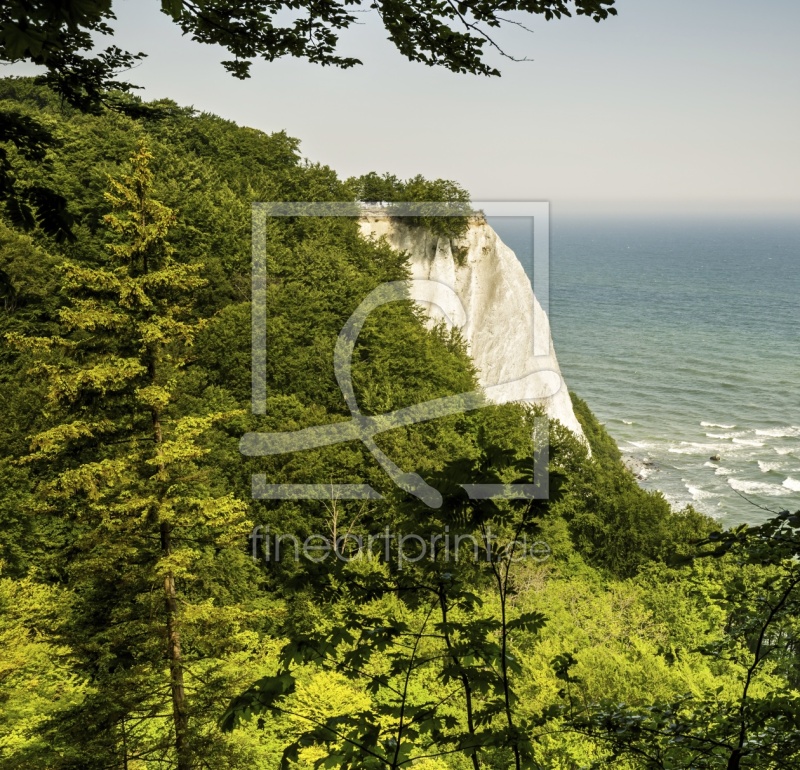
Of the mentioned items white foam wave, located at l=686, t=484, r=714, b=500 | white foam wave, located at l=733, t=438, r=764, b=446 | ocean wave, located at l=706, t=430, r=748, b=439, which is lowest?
white foam wave, located at l=686, t=484, r=714, b=500

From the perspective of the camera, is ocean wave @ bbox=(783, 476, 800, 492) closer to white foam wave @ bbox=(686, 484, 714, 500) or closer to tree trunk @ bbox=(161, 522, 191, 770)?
white foam wave @ bbox=(686, 484, 714, 500)

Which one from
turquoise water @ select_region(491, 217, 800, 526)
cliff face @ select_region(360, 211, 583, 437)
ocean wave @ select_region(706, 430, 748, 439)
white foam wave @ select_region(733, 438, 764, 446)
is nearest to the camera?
cliff face @ select_region(360, 211, 583, 437)

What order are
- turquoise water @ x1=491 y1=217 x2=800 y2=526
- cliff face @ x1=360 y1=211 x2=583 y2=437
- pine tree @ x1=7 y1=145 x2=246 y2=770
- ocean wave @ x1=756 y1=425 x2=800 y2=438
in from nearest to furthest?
pine tree @ x1=7 y1=145 x2=246 y2=770
cliff face @ x1=360 y1=211 x2=583 y2=437
turquoise water @ x1=491 y1=217 x2=800 y2=526
ocean wave @ x1=756 y1=425 x2=800 y2=438

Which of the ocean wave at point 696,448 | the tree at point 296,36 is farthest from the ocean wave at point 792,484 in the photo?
the tree at point 296,36

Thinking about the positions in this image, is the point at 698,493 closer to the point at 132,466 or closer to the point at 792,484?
the point at 792,484

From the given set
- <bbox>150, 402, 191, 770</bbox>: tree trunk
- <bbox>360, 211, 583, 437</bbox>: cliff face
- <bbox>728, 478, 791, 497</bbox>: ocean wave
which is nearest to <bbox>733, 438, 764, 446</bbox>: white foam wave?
<bbox>728, 478, 791, 497</bbox>: ocean wave

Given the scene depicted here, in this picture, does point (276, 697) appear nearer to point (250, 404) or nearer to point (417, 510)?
point (417, 510)

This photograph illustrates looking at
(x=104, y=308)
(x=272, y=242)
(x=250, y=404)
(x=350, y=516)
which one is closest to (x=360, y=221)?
(x=272, y=242)
